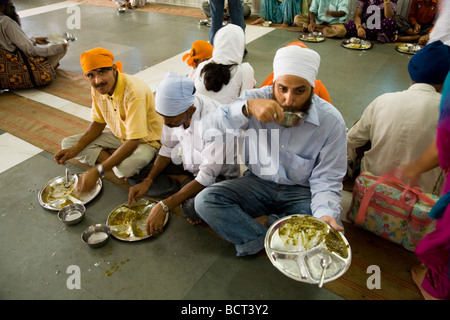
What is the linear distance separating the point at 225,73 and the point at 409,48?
374 cm

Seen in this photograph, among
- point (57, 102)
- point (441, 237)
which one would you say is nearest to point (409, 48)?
point (441, 237)

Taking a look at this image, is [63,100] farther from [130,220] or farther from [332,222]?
[332,222]

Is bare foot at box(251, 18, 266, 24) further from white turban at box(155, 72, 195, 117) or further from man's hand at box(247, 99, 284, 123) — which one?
man's hand at box(247, 99, 284, 123)

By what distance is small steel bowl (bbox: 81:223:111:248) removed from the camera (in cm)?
199

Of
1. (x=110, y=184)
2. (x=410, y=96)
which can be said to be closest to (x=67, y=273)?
(x=110, y=184)

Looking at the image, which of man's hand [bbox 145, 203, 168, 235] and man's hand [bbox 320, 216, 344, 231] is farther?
man's hand [bbox 145, 203, 168, 235]

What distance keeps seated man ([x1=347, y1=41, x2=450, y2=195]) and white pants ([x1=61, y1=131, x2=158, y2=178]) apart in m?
1.62

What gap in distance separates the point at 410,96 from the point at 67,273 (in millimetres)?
2301

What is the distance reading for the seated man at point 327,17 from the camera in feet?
17.8

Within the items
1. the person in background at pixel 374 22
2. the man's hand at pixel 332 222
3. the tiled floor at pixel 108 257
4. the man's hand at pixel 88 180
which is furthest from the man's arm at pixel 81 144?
the person in background at pixel 374 22

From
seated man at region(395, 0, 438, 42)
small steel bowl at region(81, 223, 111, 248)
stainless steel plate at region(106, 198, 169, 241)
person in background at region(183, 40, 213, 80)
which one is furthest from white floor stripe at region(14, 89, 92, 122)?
seated man at region(395, 0, 438, 42)

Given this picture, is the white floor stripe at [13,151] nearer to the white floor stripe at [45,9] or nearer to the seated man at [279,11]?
the seated man at [279,11]

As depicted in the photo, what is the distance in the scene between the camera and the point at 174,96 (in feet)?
5.83
